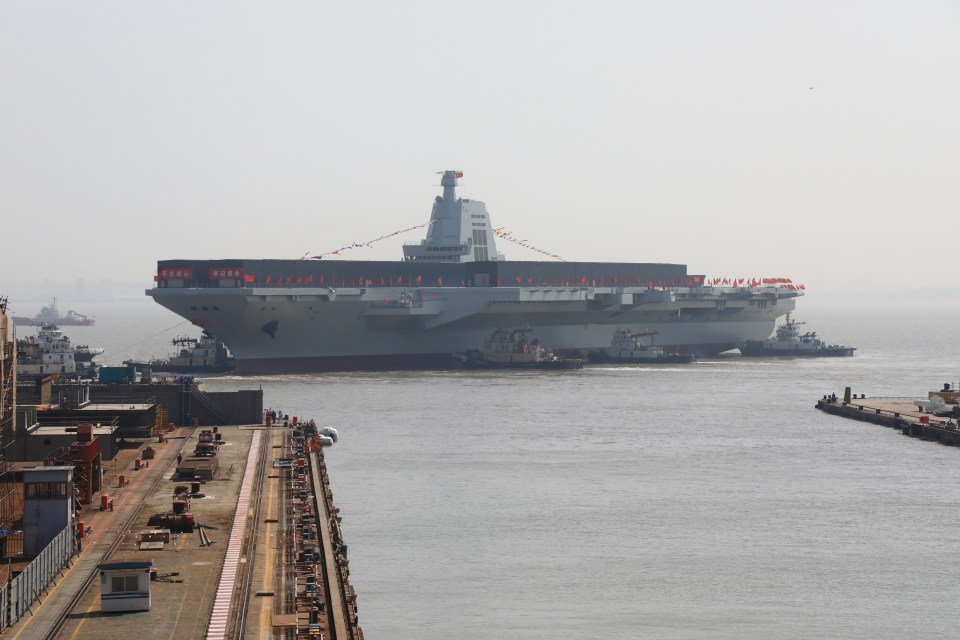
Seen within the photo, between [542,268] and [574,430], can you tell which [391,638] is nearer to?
[574,430]

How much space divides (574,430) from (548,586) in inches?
838

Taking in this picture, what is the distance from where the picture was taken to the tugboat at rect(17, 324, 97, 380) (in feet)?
188

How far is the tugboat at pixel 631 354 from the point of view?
3091 inches

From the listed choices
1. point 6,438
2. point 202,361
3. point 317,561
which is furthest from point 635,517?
point 202,361

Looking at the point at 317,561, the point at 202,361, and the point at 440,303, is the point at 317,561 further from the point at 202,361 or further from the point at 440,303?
the point at 440,303

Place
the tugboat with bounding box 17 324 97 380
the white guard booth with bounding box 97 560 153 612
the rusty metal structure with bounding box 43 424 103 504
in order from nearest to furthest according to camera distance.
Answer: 1. the white guard booth with bounding box 97 560 153 612
2. the rusty metal structure with bounding box 43 424 103 504
3. the tugboat with bounding box 17 324 97 380

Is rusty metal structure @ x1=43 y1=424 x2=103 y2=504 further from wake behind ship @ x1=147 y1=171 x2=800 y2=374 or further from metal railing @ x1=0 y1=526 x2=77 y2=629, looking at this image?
wake behind ship @ x1=147 y1=171 x2=800 y2=374

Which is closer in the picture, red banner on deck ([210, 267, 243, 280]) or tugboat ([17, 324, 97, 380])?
tugboat ([17, 324, 97, 380])

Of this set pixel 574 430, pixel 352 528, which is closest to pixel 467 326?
pixel 574 430

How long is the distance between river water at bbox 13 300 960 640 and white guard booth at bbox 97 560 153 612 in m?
4.57

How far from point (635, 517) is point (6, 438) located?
43.7 ft

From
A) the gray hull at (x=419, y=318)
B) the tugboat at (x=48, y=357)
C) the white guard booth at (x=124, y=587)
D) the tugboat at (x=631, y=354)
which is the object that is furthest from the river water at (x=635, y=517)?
the tugboat at (x=631, y=354)

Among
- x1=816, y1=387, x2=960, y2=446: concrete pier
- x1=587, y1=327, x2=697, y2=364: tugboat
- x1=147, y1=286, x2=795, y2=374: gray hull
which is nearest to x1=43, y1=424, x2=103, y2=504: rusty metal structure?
x1=816, y1=387, x2=960, y2=446: concrete pier

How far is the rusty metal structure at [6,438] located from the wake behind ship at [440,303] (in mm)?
33753
